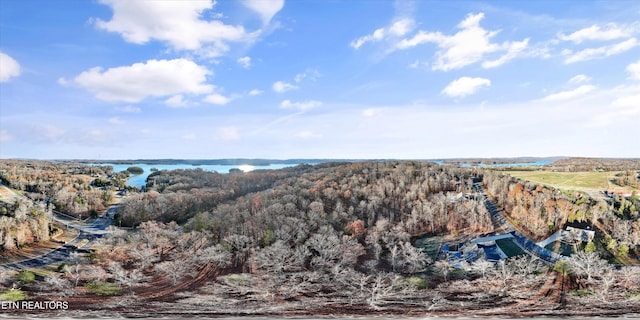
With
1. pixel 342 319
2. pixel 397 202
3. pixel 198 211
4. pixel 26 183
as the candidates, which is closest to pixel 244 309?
pixel 342 319

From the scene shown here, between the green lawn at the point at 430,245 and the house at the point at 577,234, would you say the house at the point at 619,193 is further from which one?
the green lawn at the point at 430,245

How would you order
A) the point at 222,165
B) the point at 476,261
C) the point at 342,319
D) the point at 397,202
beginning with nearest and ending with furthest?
the point at 342,319 < the point at 476,261 < the point at 397,202 < the point at 222,165

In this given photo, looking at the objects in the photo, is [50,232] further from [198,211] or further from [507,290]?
[507,290]

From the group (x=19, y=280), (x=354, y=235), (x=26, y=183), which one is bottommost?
(x=19, y=280)

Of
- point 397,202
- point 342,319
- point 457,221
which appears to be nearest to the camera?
point 342,319

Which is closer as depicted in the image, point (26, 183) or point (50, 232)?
point (50, 232)

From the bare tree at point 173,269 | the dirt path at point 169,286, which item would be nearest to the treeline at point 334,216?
the dirt path at point 169,286
